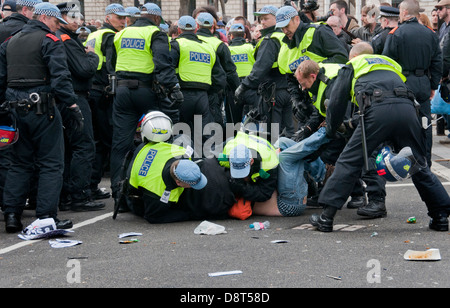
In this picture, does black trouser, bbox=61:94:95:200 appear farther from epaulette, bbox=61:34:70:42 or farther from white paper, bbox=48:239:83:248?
white paper, bbox=48:239:83:248

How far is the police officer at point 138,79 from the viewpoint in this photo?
827cm

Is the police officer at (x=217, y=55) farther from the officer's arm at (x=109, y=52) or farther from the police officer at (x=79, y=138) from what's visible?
the police officer at (x=79, y=138)

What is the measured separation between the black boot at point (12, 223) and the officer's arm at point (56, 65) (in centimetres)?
123

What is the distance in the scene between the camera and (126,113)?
841 cm

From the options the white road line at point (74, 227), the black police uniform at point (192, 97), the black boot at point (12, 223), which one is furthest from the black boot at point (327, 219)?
the black police uniform at point (192, 97)

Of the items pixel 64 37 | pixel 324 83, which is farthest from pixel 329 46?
pixel 64 37

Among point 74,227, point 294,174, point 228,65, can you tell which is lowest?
point 74,227

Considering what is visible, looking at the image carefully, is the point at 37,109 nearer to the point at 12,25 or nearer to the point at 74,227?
the point at 74,227

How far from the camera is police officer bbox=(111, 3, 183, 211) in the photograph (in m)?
8.27

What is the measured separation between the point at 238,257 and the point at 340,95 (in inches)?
69.9

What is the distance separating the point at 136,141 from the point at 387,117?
136 inches

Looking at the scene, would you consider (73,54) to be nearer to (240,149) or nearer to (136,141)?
(136,141)

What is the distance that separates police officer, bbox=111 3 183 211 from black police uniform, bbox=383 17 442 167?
8.52 ft

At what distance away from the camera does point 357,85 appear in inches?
251
